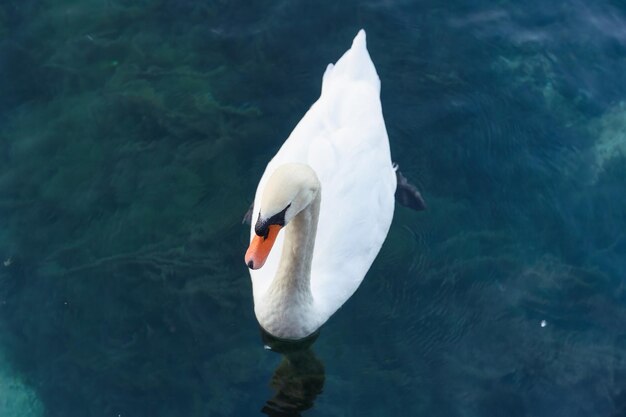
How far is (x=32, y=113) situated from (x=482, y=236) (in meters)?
4.72

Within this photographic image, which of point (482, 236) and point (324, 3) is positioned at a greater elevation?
point (324, 3)

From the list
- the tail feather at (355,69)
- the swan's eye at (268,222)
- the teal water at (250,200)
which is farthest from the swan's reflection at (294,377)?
the tail feather at (355,69)

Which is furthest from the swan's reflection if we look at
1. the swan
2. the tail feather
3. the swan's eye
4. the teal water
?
the tail feather

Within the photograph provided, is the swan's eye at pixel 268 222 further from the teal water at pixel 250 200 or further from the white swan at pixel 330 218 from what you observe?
the teal water at pixel 250 200

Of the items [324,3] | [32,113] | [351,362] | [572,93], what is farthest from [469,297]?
[32,113]

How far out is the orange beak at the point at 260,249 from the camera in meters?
6.57

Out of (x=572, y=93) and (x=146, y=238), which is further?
(x=572, y=93)

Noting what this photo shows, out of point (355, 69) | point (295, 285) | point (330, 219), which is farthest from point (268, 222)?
point (355, 69)

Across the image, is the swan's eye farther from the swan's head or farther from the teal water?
the teal water

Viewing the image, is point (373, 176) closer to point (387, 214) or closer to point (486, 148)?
point (387, 214)

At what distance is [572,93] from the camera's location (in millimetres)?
10219

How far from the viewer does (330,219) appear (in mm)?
7762

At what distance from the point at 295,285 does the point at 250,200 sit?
5.82ft

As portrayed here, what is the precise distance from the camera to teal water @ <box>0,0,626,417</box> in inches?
317
